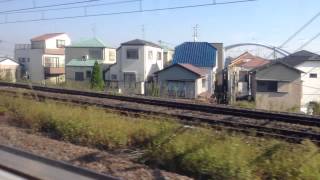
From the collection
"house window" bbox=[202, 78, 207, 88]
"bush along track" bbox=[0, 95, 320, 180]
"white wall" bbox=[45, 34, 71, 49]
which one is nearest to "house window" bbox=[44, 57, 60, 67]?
"white wall" bbox=[45, 34, 71, 49]

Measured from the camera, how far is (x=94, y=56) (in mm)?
52438

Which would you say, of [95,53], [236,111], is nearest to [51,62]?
[95,53]

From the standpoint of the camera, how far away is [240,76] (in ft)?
135

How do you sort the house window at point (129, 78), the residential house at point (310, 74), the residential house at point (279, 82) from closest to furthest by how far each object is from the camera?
the residential house at point (279, 82) < the residential house at point (310, 74) < the house window at point (129, 78)

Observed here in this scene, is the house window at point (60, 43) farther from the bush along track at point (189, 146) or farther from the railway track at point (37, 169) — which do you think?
the railway track at point (37, 169)

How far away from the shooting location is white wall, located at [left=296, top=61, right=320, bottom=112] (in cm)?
3703

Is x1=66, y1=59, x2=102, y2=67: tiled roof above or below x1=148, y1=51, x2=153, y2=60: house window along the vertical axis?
below

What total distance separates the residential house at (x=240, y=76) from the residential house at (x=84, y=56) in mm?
15429

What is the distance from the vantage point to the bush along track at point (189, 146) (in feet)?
21.5

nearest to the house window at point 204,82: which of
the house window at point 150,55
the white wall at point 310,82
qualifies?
the white wall at point 310,82

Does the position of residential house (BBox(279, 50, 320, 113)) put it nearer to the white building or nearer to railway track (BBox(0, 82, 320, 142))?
railway track (BBox(0, 82, 320, 142))

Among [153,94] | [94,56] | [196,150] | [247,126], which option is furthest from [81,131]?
[94,56]

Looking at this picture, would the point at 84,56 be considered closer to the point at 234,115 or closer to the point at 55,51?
the point at 55,51

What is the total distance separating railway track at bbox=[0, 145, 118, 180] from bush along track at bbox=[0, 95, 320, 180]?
1.68m
